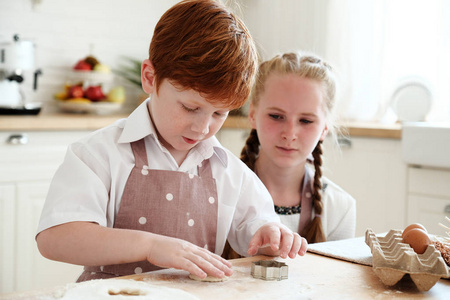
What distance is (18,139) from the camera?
263 centimetres

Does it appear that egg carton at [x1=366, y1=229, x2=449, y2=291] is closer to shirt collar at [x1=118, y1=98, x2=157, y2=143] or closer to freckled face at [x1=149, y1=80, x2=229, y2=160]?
freckled face at [x1=149, y1=80, x2=229, y2=160]

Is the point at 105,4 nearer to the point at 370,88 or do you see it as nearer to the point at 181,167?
the point at 370,88

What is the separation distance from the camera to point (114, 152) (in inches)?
45.7

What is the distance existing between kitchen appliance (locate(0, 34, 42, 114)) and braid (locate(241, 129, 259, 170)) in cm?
145

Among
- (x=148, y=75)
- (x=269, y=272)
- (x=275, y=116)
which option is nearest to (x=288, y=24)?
(x=275, y=116)

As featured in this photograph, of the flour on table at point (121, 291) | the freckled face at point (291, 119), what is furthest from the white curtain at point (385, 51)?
the flour on table at point (121, 291)

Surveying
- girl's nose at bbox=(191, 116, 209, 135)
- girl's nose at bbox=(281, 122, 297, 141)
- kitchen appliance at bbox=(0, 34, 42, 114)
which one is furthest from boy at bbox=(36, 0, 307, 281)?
kitchen appliance at bbox=(0, 34, 42, 114)

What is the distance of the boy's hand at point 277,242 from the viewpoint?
3.59 ft

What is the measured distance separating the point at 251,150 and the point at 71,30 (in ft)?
6.51

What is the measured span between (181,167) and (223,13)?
33cm

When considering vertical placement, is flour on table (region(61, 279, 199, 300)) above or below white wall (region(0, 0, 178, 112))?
below

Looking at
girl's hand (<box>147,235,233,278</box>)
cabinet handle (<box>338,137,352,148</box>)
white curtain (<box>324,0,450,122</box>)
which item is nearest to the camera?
girl's hand (<box>147,235,233,278</box>)

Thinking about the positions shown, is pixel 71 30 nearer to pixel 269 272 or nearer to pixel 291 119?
pixel 291 119

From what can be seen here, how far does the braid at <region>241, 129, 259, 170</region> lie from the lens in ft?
5.96
